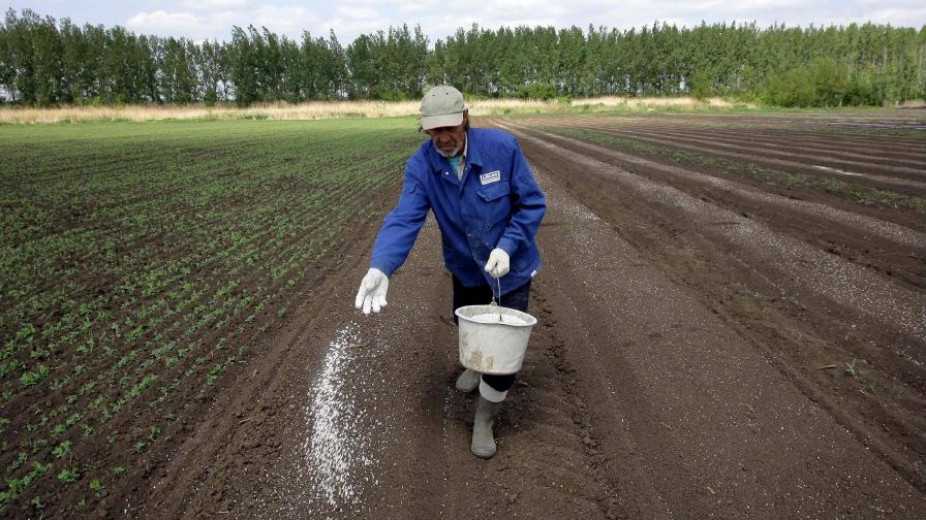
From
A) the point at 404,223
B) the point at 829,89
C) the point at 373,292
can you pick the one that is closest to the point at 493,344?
the point at 373,292

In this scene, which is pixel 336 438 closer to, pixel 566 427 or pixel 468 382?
pixel 468 382

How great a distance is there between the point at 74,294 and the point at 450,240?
14.1ft

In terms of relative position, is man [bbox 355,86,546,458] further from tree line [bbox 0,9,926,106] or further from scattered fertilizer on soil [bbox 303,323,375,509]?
tree line [bbox 0,9,926,106]

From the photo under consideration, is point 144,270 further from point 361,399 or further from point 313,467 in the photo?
point 313,467

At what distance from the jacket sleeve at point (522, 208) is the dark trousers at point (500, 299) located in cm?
29

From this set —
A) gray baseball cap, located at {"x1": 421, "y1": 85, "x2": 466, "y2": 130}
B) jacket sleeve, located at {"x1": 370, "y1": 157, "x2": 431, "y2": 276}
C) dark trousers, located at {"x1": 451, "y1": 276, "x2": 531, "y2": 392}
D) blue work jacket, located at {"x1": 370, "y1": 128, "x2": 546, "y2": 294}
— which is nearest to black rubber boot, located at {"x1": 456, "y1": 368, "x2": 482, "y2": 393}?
dark trousers, located at {"x1": 451, "y1": 276, "x2": 531, "y2": 392}

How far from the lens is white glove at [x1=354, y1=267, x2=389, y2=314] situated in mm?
2402

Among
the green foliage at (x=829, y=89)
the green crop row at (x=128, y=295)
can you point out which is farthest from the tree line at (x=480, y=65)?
the green crop row at (x=128, y=295)

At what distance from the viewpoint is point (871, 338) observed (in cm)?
392

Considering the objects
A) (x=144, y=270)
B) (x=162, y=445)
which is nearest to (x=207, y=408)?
(x=162, y=445)

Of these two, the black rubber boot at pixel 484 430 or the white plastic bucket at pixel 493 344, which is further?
the black rubber boot at pixel 484 430

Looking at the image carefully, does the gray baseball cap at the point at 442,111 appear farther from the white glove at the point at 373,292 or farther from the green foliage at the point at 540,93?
the green foliage at the point at 540,93

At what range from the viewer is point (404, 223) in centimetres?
268

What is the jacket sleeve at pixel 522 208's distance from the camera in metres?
2.55
